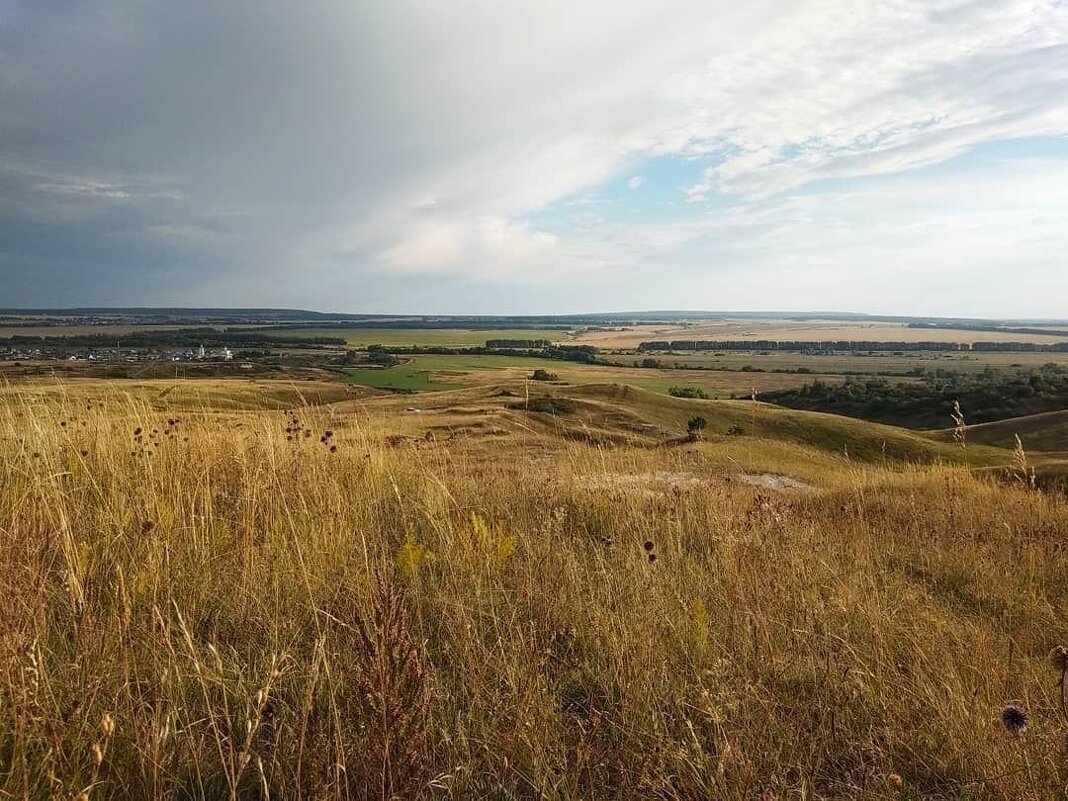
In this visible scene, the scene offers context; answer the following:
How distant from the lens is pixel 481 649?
2635mm

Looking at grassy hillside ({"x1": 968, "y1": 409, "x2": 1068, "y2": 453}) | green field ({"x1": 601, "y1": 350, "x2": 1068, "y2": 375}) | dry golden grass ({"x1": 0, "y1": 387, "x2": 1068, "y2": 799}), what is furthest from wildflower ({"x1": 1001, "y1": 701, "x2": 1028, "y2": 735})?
green field ({"x1": 601, "y1": 350, "x2": 1068, "y2": 375})

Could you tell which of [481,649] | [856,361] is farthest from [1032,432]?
[856,361]

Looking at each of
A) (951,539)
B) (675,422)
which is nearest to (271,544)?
(951,539)

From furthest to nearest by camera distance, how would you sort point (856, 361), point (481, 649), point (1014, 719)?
point (856, 361), point (481, 649), point (1014, 719)

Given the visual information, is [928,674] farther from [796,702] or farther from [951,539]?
[951,539]

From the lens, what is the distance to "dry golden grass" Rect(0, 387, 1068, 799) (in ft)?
6.35

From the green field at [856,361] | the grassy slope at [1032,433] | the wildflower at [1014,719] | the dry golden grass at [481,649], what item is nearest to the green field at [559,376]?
the green field at [856,361]

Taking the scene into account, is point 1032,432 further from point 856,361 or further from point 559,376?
point 856,361

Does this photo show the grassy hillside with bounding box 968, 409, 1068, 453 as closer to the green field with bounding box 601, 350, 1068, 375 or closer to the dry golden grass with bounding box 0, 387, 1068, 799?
the dry golden grass with bounding box 0, 387, 1068, 799

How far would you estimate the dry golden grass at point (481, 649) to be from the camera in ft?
6.35

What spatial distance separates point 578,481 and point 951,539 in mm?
3630

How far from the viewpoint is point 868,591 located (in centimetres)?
390

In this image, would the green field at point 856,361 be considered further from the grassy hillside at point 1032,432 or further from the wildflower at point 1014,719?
the wildflower at point 1014,719

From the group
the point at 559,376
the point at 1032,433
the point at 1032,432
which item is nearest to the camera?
the point at 1032,433
